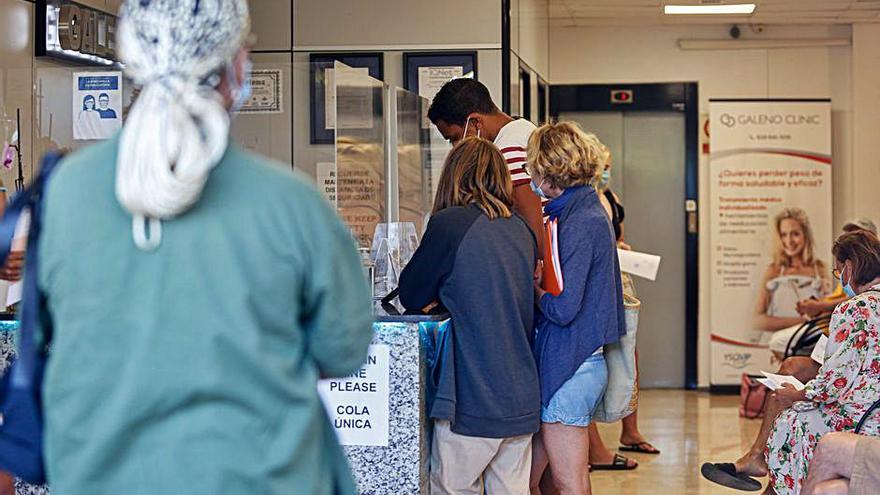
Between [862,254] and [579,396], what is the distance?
144 cm

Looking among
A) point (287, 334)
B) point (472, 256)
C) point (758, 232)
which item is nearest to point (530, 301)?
point (472, 256)

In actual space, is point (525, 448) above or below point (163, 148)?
below

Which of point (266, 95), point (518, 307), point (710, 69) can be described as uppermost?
point (710, 69)

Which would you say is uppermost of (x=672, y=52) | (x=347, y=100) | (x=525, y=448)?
(x=672, y=52)

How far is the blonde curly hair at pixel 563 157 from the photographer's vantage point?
4.41 meters

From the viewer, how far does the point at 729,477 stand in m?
6.26

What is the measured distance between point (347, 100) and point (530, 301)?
3.84 feet

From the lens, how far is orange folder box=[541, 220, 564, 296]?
14.2 feet

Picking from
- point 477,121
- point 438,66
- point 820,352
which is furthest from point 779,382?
point 438,66

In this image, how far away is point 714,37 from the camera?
10.4 meters

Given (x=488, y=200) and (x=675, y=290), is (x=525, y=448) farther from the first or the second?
(x=675, y=290)

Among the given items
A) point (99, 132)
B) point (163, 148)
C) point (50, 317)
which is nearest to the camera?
point (163, 148)

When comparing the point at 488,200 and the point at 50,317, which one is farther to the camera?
the point at 488,200

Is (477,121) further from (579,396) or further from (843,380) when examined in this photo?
(843,380)
